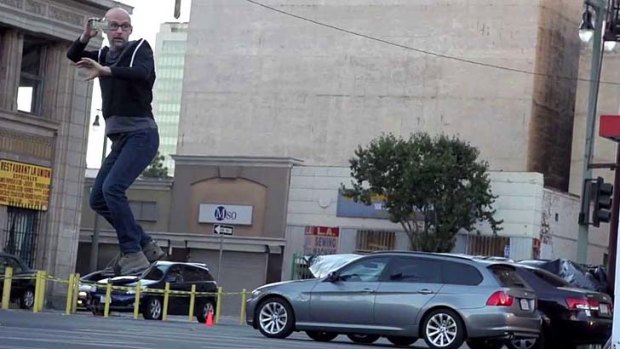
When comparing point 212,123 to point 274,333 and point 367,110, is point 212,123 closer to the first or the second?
point 367,110

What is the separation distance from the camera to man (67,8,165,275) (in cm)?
782

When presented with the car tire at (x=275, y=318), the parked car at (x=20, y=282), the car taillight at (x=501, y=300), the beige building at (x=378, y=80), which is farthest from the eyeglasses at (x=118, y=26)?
the beige building at (x=378, y=80)

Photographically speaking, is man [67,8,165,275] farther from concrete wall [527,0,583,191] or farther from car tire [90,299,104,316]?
concrete wall [527,0,583,191]

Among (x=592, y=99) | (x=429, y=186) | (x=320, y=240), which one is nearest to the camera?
(x=592, y=99)

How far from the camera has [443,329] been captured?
23.2 meters

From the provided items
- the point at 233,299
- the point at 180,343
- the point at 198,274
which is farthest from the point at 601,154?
the point at 180,343

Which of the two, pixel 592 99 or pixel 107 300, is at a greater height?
pixel 592 99

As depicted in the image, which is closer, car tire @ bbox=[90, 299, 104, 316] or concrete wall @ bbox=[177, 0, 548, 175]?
car tire @ bbox=[90, 299, 104, 316]

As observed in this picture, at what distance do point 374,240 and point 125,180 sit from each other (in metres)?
50.6

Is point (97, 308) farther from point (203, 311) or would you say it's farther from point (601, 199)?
point (601, 199)

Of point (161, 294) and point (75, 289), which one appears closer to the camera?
point (75, 289)

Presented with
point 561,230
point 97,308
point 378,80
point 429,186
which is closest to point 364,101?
point 378,80

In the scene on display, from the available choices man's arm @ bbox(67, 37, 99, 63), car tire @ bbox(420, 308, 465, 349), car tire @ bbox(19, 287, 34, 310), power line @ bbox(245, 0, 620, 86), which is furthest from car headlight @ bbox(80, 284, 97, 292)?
power line @ bbox(245, 0, 620, 86)

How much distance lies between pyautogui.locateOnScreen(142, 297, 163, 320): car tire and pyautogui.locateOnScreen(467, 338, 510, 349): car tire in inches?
442
